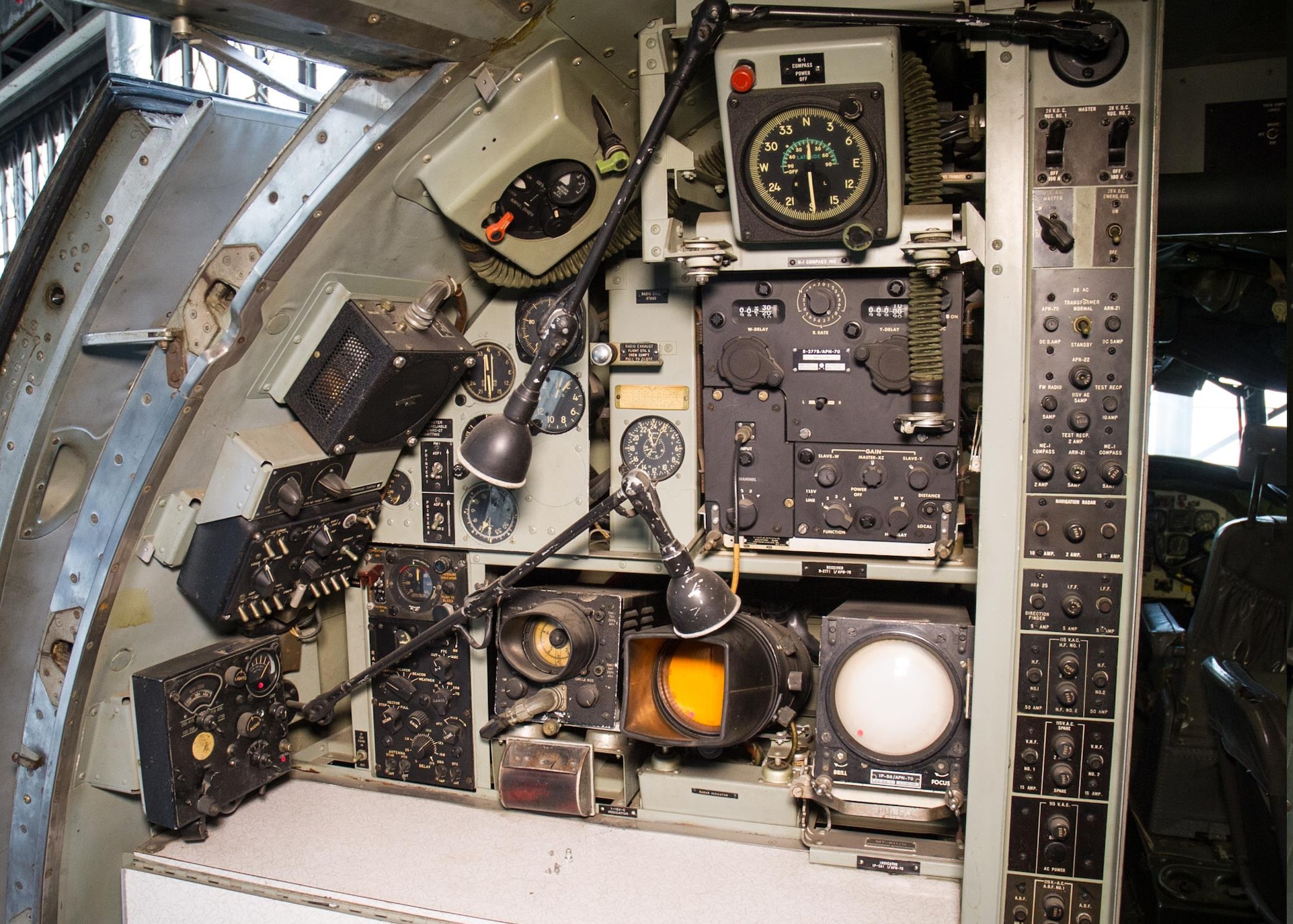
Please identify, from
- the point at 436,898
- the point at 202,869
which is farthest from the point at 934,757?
the point at 202,869

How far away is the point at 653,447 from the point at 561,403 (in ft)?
1.16

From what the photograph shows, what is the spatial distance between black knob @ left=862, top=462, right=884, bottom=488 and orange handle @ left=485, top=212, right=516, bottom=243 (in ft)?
4.13

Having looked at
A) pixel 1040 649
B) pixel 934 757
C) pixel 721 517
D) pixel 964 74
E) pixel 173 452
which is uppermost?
pixel 964 74

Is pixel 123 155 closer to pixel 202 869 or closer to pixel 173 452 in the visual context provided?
pixel 173 452

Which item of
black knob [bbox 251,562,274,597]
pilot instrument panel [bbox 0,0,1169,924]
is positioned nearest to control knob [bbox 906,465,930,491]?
pilot instrument panel [bbox 0,0,1169,924]

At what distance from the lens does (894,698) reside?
2.63 meters

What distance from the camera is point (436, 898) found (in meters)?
2.68

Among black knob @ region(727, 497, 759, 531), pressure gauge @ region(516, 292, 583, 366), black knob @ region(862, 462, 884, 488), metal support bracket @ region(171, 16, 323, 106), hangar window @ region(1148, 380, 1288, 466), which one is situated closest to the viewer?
metal support bracket @ region(171, 16, 323, 106)

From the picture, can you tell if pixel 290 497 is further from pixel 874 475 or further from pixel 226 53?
pixel 874 475

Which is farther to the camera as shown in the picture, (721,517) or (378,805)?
(378,805)

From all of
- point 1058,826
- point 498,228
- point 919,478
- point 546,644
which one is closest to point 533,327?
point 498,228

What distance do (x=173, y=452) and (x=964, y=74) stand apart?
2553 millimetres

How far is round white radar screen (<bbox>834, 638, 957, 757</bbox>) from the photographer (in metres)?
2.61

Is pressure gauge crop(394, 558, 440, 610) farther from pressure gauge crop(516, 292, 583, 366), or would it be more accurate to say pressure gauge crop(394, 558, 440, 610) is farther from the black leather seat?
the black leather seat
